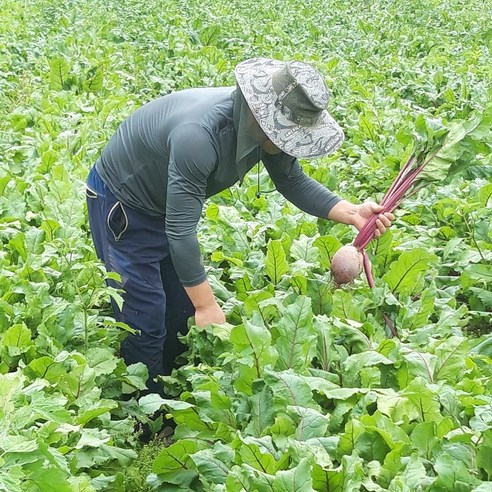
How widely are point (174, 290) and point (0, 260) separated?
867 millimetres

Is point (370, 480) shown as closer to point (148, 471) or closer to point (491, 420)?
point (491, 420)

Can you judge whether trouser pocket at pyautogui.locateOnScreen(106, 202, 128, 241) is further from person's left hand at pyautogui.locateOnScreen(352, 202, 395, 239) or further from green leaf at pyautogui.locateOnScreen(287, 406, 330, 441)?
green leaf at pyautogui.locateOnScreen(287, 406, 330, 441)

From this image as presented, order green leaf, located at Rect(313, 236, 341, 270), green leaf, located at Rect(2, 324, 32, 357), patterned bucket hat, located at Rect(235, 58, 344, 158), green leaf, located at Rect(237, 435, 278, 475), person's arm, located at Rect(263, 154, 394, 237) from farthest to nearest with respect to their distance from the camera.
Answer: green leaf, located at Rect(313, 236, 341, 270)
person's arm, located at Rect(263, 154, 394, 237)
green leaf, located at Rect(2, 324, 32, 357)
patterned bucket hat, located at Rect(235, 58, 344, 158)
green leaf, located at Rect(237, 435, 278, 475)

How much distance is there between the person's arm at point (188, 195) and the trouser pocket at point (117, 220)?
487mm

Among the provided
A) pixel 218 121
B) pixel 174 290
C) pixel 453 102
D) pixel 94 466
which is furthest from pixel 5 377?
pixel 453 102

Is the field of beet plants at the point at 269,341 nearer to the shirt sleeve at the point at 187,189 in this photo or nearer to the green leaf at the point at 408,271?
the green leaf at the point at 408,271

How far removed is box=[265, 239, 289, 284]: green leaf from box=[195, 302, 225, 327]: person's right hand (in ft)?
1.58

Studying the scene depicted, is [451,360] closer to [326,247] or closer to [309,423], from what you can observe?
[309,423]

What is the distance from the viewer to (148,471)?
11.1 ft

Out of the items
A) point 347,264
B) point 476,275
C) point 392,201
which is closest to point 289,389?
point 347,264

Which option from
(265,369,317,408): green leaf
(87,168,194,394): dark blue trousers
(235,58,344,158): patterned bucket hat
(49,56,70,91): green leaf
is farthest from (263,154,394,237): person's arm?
(49,56,70,91): green leaf

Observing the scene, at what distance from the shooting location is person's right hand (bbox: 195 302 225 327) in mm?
3527

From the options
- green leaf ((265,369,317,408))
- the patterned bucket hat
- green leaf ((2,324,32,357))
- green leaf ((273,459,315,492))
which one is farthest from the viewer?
green leaf ((2,324,32,357))

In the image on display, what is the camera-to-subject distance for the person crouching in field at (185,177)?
3189 millimetres
